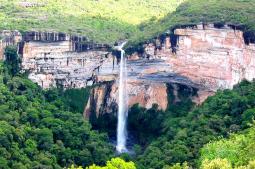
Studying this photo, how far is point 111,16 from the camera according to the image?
52.3 metres

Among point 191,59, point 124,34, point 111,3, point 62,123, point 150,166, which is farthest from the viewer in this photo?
point 111,3

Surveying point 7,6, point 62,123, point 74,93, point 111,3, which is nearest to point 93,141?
point 62,123

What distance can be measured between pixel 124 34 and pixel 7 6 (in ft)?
27.2

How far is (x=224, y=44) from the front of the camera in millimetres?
44312

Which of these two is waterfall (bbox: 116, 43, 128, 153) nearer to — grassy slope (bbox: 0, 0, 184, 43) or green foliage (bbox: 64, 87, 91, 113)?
grassy slope (bbox: 0, 0, 184, 43)

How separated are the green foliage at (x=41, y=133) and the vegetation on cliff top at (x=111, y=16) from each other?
429 centimetres

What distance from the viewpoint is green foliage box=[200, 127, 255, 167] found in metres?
29.0

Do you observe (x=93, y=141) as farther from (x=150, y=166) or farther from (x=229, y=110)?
(x=229, y=110)

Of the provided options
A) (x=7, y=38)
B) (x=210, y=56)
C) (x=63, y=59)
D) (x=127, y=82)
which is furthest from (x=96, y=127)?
(x=210, y=56)

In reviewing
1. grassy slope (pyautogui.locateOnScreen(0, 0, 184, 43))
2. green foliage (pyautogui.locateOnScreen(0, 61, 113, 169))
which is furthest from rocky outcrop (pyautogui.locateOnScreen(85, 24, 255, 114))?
green foliage (pyautogui.locateOnScreen(0, 61, 113, 169))

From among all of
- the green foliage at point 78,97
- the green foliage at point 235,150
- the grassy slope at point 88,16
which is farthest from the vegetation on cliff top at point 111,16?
the green foliage at point 235,150

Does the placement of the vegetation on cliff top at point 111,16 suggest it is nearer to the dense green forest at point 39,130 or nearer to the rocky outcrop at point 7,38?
the rocky outcrop at point 7,38

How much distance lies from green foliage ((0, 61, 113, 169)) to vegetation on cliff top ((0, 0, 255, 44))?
14.1 ft

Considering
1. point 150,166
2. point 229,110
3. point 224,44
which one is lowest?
point 150,166
